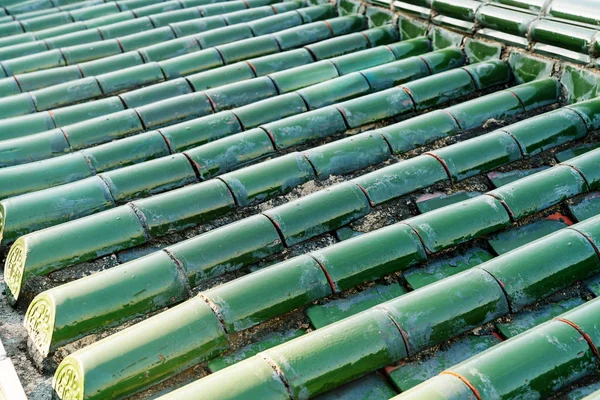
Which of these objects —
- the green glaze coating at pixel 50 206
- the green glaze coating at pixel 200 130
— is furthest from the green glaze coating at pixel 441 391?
the green glaze coating at pixel 200 130

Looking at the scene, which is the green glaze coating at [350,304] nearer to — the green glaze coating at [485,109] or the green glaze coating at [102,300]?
the green glaze coating at [102,300]

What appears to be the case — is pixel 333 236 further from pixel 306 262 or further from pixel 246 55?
pixel 246 55

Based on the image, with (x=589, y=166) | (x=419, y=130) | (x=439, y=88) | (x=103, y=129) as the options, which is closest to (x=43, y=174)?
(x=103, y=129)

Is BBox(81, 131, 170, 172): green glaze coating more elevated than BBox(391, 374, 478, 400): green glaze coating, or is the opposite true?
BBox(81, 131, 170, 172): green glaze coating

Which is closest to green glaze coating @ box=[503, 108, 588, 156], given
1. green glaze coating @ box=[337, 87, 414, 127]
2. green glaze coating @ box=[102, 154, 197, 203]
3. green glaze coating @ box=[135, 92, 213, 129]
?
green glaze coating @ box=[337, 87, 414, 127]

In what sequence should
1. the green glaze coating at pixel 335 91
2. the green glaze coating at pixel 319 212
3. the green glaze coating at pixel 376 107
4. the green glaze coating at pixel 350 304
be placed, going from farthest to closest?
the green glaze coating at pixel 335 91
the green glaze coating at pixel 376 107
the green glaze coating at pixel 319 212
the green glaze coating at pixel 350 304

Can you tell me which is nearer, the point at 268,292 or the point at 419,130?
the point at 268,292

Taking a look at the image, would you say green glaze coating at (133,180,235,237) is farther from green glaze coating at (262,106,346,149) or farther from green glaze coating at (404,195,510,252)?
green glaze coating at (404,195,510,252)

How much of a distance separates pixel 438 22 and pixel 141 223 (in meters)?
3.59

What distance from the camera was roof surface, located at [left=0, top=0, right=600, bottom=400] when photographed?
3.14 m

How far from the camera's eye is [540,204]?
13.7 feet

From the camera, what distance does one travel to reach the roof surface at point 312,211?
10.3 feet

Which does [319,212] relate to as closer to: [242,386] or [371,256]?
[371,256]

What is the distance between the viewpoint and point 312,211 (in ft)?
13.5
